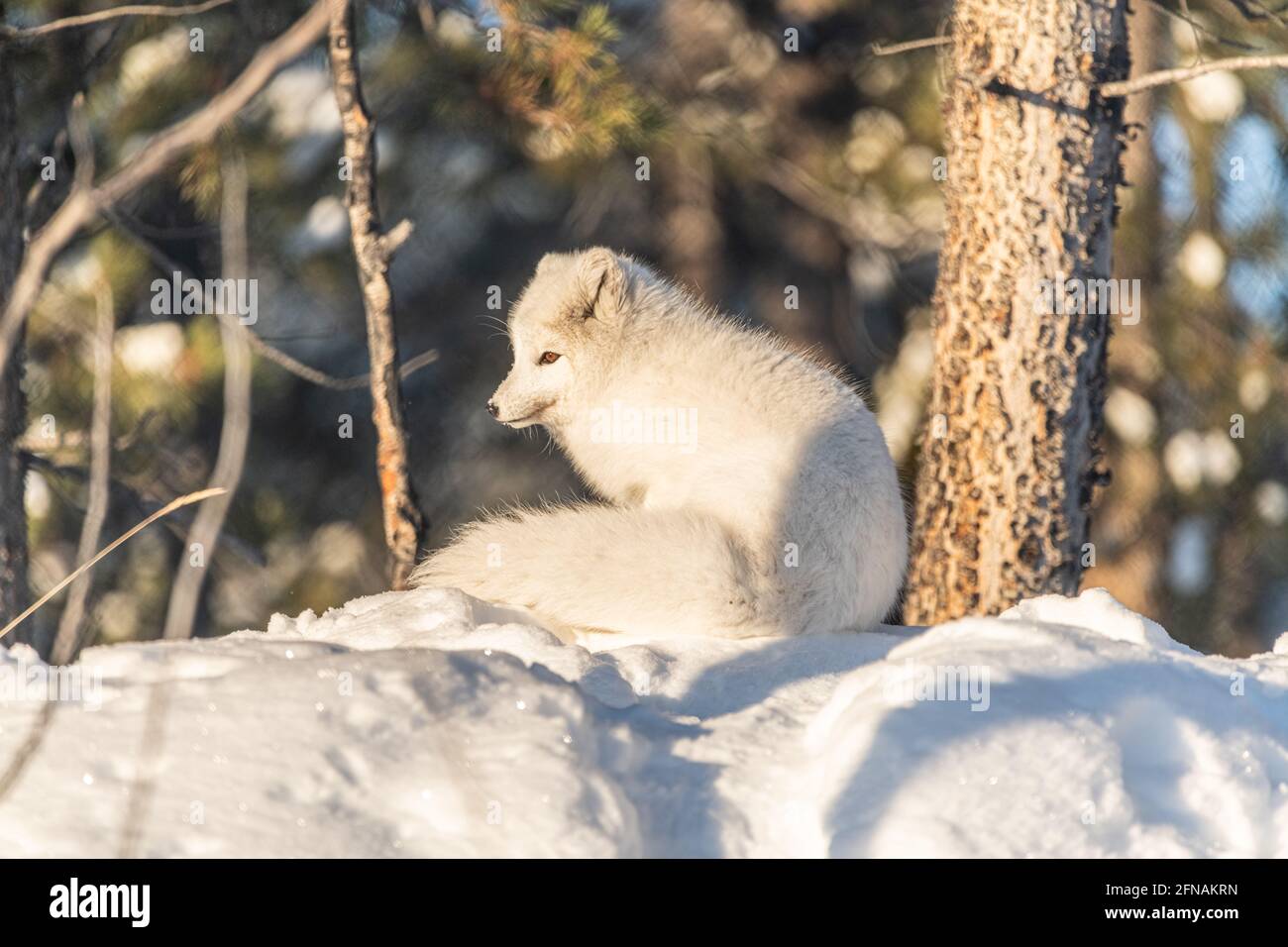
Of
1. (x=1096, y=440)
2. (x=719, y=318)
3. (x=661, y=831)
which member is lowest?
(x=661, y=831)

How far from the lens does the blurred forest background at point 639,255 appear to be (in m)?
6.09

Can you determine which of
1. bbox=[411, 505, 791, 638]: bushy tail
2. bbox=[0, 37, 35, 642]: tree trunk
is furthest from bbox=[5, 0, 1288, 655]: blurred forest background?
bbox=[411, 505, 791, 638]: bushy tail

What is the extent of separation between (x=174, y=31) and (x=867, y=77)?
13.0 feet

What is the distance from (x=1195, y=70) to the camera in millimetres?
3934

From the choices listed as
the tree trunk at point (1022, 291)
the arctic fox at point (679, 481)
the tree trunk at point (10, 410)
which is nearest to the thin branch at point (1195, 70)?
the tree trunk at point (1022, 291)

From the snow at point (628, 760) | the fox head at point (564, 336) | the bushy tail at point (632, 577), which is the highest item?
the fox head at point (564, 336)

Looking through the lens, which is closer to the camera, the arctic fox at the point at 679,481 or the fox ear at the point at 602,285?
the arctic fox at the point at 679,481

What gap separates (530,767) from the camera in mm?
2012

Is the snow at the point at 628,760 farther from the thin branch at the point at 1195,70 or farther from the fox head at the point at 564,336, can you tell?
the thin branch at the point at 1195,70

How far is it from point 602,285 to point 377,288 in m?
0.93

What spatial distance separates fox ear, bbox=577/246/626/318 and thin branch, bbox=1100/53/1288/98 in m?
1.83

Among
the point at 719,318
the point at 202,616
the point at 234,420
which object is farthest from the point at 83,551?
the point at 202,616

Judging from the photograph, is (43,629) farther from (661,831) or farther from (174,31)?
(661,831)

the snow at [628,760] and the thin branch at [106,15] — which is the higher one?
the thin branch at [106,15]
